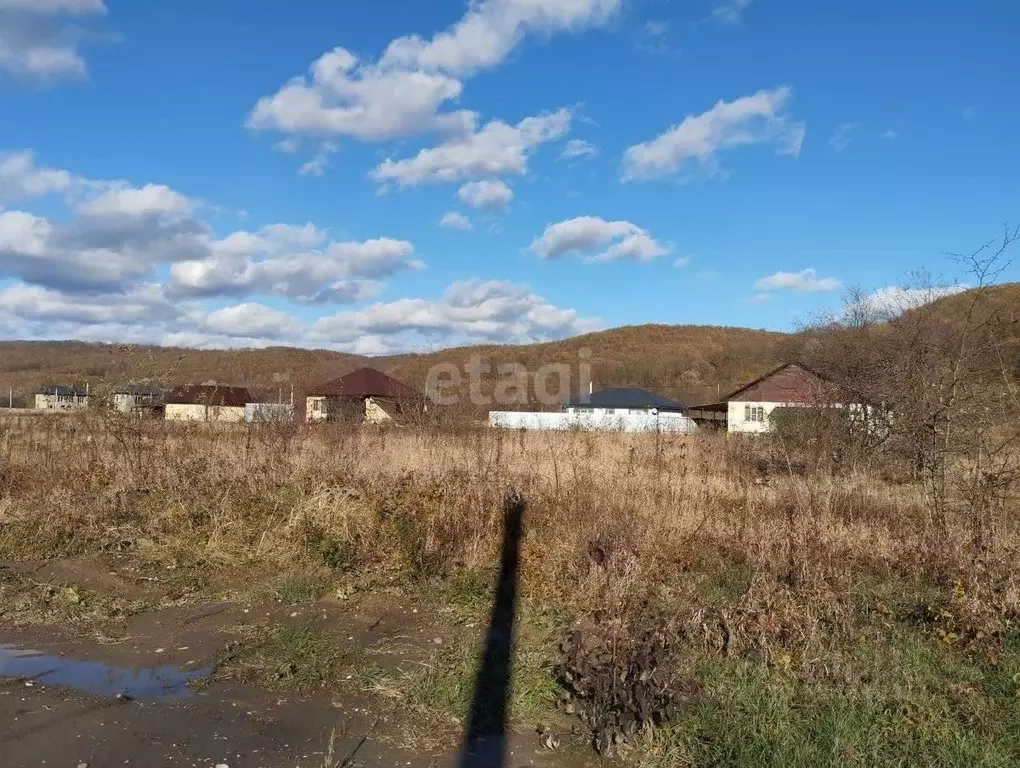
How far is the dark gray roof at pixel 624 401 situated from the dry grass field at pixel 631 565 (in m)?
38.8

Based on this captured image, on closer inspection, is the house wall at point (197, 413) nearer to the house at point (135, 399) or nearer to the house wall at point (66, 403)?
the house at point (135, 399)

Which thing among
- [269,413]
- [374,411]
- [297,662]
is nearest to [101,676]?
[297,662]

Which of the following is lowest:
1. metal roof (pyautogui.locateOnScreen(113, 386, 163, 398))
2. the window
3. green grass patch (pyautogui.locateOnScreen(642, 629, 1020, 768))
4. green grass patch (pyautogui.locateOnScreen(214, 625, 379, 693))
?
green grass patch (pyautogui.locateOnScreen(214, 625, 379, 693))

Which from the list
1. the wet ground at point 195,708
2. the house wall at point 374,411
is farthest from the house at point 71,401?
the house wall at point 374,411

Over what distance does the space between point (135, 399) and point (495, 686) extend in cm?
812

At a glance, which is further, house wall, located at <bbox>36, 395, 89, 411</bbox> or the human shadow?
house wall, located at <bbox>36, 395, 89, 411</bbox>

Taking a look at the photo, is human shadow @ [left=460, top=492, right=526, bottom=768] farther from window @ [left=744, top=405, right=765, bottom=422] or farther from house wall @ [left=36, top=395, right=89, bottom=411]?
window @ [left=744, top=405, right=765, bottom=422]

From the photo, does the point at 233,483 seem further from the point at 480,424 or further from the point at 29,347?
the point at 29,347

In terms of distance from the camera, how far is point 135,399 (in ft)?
33.3

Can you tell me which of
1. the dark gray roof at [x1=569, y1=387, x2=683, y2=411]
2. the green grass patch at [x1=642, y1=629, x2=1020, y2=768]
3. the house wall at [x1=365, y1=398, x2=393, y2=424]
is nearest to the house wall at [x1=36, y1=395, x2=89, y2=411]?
the house wall at [x1=365, y1=398, x2=393, y2=424]

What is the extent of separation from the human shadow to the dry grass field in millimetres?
131

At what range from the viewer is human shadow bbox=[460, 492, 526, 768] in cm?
359

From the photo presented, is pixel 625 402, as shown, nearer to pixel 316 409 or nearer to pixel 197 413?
pixel 316 409

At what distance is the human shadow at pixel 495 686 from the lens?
3.59m
